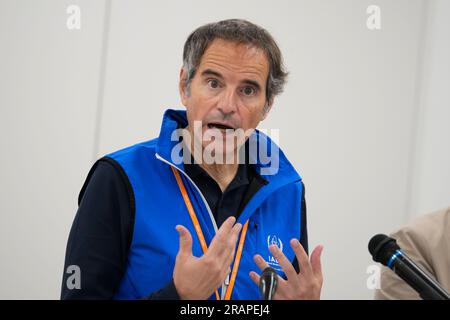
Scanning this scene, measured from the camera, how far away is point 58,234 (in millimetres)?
3014

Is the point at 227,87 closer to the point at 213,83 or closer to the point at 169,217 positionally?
the point at 213,83

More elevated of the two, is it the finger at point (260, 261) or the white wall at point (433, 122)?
the white wall at point (433, 122)

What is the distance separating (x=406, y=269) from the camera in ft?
2.82

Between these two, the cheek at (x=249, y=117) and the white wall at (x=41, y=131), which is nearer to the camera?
the cheek at (x=249, y=117)

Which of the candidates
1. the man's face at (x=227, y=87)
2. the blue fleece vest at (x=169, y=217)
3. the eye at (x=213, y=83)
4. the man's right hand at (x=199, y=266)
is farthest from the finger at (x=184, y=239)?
the eye at (x=213, y=83)

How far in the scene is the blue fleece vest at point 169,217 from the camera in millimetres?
1378

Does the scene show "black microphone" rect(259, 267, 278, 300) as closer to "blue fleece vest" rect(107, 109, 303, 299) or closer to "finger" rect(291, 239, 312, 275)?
"finger" rect(291, 239, 312, 275)

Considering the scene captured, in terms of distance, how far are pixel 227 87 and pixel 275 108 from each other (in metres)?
1.83

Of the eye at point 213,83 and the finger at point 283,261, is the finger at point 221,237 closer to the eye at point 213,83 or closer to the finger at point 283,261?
the finger at point 283,261

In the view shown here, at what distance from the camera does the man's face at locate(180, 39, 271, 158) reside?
1503 millimetres

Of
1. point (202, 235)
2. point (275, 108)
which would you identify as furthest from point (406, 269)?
point (275, 108)

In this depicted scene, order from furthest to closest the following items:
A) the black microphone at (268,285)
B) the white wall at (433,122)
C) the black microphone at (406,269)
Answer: the white wall at (433,122) < the black microphone at (268,285) < the black microphone at (406,269)

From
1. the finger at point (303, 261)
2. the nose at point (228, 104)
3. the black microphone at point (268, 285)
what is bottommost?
the finger at point (303, 261)

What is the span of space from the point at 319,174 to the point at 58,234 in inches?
64.5
